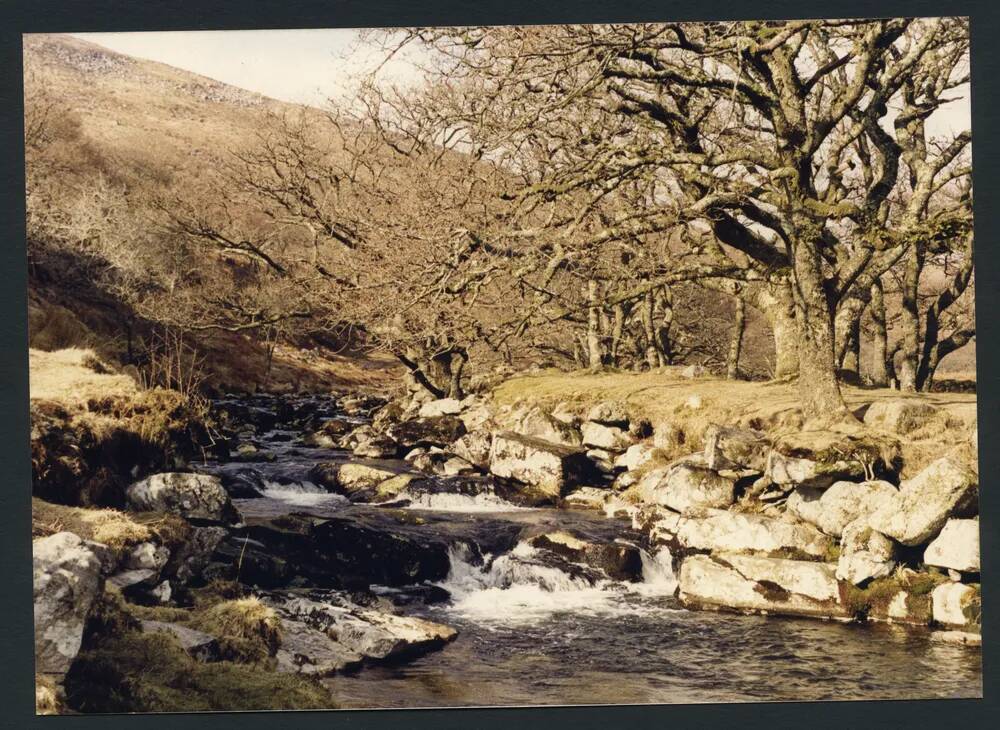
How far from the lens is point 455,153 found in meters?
8.81

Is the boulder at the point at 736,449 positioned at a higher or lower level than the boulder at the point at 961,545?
higher

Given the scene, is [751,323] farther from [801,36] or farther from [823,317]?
[801,36]

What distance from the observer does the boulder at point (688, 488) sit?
795 cm

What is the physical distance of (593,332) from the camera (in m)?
9.71

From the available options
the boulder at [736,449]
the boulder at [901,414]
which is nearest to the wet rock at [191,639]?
the boulder at [736,449]

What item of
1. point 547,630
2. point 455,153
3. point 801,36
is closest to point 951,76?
point 801,36

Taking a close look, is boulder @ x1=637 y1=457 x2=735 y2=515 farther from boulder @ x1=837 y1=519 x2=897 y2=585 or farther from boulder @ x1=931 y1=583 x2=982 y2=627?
boulder @ x1=931 y1=583 x2=982 y2=627

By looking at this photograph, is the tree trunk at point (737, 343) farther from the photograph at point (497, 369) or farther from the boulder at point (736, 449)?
the boulder at point (736, 449)

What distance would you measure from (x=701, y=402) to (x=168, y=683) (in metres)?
5.18

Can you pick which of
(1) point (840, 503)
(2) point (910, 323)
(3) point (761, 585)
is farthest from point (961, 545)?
(2) point (910, 323)

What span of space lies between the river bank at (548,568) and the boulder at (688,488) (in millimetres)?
21

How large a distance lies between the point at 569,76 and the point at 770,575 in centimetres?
473

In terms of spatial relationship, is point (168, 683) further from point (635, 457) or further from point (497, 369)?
point (635, 457)

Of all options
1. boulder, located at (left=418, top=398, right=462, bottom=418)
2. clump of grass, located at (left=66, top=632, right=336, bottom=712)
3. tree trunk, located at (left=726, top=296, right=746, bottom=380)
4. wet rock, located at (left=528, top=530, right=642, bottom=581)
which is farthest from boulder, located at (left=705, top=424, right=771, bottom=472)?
clump of grass, located at (left=66, top=632, right=336, bottom=712)
